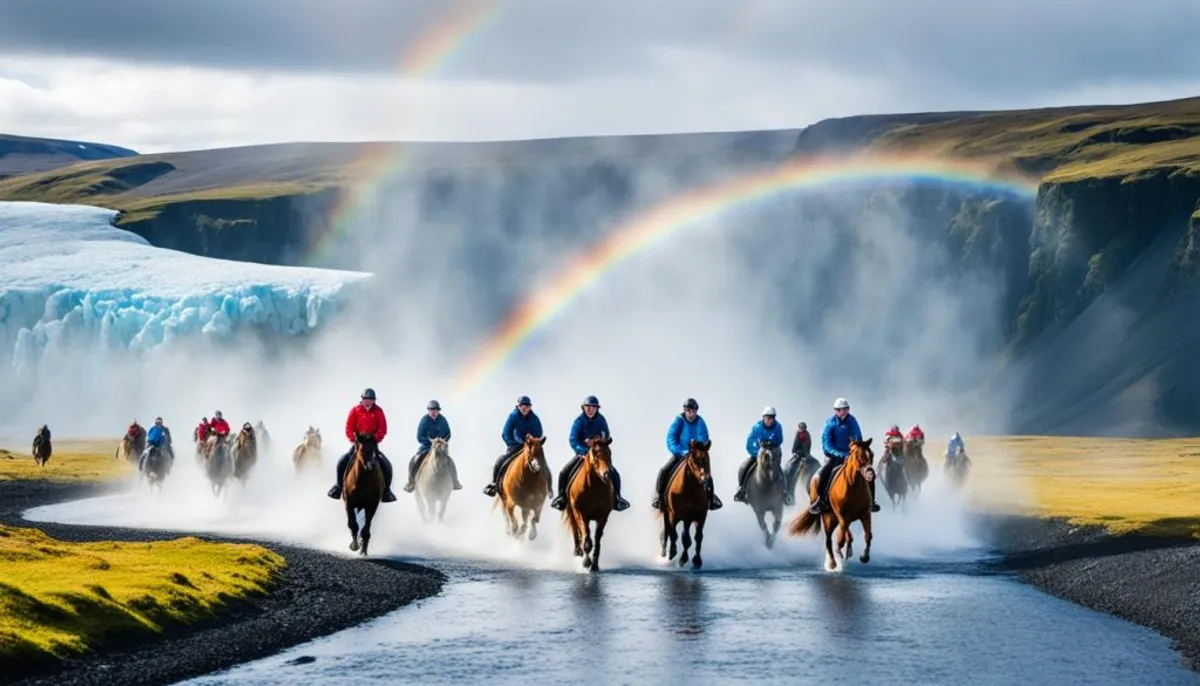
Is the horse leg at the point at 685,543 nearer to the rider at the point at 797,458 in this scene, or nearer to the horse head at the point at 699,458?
the horse head at the point at 699,458

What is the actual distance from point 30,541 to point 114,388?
119221 mm

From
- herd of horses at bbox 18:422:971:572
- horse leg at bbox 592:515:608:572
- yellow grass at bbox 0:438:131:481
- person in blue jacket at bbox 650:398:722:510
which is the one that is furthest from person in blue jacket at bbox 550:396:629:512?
yellow grass at bbox 0:438:131:481

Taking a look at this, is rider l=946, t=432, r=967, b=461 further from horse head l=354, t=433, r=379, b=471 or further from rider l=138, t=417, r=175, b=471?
horse head l=354, t=433, r=379, b=471

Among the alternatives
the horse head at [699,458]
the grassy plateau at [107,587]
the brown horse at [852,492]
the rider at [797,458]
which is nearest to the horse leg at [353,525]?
the grassy plateau at [107,587]

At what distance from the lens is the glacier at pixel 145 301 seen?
15500 centimetres

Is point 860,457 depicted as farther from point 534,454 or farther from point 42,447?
point 42,447

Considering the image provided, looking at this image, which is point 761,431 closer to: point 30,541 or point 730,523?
point 730,523

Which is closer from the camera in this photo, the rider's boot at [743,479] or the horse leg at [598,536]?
the horse leg at [598,536]

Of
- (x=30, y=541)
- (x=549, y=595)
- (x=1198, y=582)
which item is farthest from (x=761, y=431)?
(x=30, y=541)

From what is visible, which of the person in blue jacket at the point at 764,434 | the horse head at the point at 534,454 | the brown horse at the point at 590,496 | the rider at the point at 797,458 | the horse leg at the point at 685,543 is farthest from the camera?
the rider at the point at 797,458

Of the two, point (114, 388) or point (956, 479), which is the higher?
point (114, 388)

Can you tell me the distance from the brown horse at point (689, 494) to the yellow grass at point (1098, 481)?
2131cm

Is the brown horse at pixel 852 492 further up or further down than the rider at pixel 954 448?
further down

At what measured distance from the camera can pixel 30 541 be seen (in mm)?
41969
